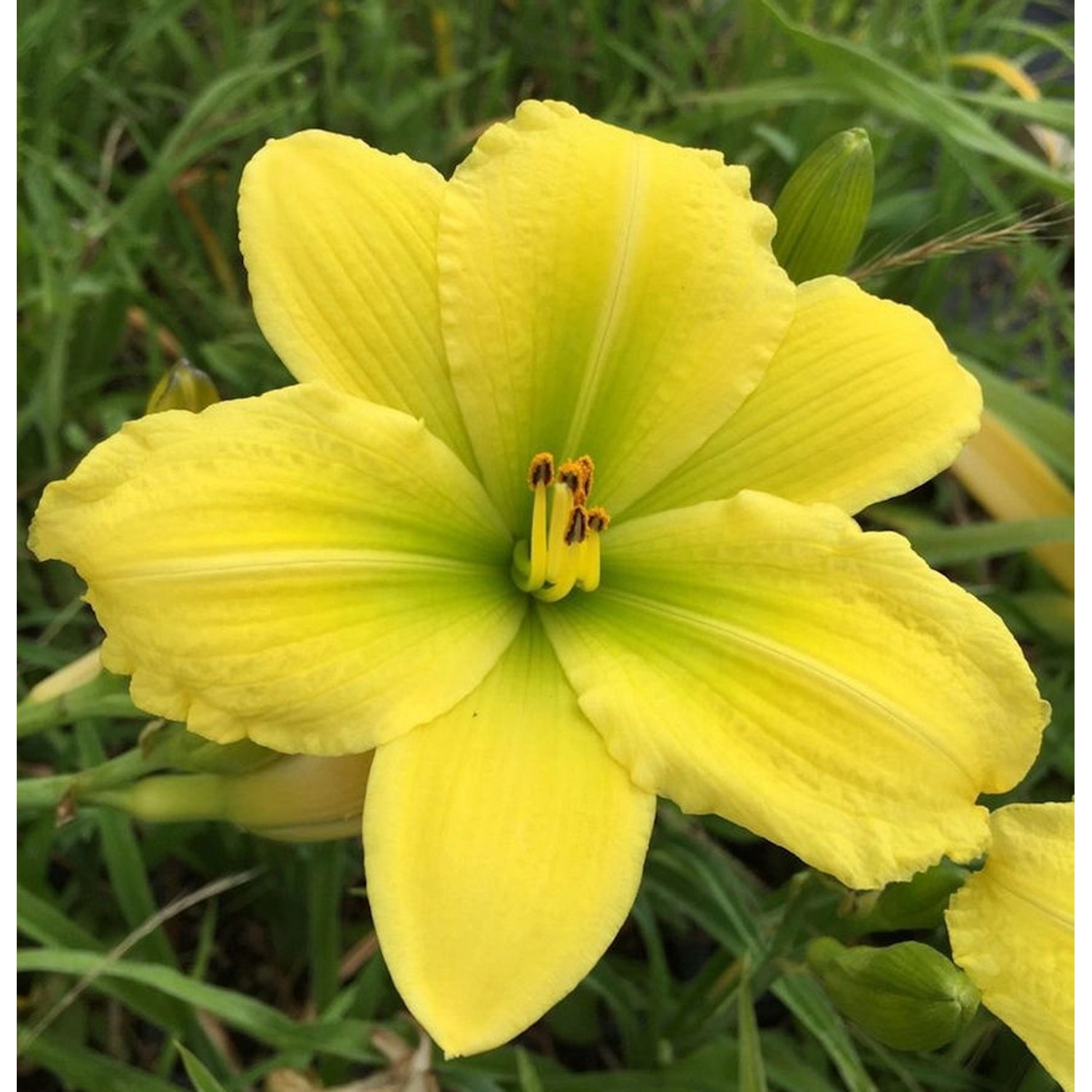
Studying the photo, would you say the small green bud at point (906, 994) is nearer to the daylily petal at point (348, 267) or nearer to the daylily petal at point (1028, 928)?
the daylily petal at point (1028, 928)

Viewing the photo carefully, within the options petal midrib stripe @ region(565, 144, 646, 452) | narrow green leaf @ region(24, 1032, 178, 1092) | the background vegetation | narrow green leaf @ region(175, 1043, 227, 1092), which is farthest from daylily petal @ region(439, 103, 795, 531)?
narrow green leaf @ region(24, 1032, 178, 1092)

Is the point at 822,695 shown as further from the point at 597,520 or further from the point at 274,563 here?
the point at 274,563

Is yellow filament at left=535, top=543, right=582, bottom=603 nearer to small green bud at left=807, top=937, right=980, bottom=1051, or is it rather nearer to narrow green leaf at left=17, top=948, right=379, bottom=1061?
small green bud at left=807, top=937, right=980, bottom=1051

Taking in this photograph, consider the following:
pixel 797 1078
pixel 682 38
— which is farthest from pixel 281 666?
pixel 682 38

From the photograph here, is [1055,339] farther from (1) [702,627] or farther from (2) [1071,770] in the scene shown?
(1) [702,627]

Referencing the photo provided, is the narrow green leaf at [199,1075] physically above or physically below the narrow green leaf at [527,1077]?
above

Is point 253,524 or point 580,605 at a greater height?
point 253,524

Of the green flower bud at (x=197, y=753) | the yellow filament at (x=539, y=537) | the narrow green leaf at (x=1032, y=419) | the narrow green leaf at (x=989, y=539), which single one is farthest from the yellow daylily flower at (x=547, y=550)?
A: the narrow green leaf at (x=1032, y=419)
